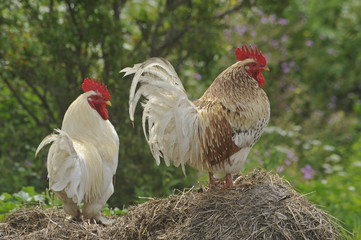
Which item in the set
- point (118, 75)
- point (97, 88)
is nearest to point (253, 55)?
point (97, 88)

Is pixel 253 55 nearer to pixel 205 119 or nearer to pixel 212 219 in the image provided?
pixel 205 119

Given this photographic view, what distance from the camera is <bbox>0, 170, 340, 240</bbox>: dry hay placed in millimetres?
3527

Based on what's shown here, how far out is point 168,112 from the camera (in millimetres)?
3762

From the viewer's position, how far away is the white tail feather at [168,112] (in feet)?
12.2

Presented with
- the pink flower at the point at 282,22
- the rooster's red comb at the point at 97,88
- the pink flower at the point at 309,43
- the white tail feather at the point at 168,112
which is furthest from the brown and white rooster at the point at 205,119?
the pink flower at the point at 309,43

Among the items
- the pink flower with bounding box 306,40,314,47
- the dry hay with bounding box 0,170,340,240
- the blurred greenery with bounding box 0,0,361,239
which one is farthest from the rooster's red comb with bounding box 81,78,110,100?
the pink flower with bounding box 306,40,314,47

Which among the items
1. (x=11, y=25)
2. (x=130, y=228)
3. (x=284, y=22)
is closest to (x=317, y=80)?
(x=284, y=22)

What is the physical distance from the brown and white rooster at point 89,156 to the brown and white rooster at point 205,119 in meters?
0.49

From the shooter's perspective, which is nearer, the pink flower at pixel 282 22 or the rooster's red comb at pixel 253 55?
the rooster's red comb at pixel 253 55

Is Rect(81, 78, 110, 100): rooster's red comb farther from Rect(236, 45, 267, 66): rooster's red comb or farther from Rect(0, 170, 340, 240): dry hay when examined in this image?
Rect(236, 45, 267, 66): rooster's red comb

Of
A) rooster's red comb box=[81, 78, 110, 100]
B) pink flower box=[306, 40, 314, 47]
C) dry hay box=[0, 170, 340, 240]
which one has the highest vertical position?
rooster's red comb box=[81, 78, 110, 100]

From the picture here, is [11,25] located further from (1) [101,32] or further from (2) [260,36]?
(2) [260,36]

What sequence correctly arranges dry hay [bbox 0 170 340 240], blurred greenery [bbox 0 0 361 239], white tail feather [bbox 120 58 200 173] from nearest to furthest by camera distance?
dry hay [bbox 0 170 340 240] < white tail feather [bbox 120 58 200 173] < blurred greenery [bbox 0 0 361 239]

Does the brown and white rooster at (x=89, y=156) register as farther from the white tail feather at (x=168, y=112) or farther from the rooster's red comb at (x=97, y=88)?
the white tail feather at (x=168, y=112)
